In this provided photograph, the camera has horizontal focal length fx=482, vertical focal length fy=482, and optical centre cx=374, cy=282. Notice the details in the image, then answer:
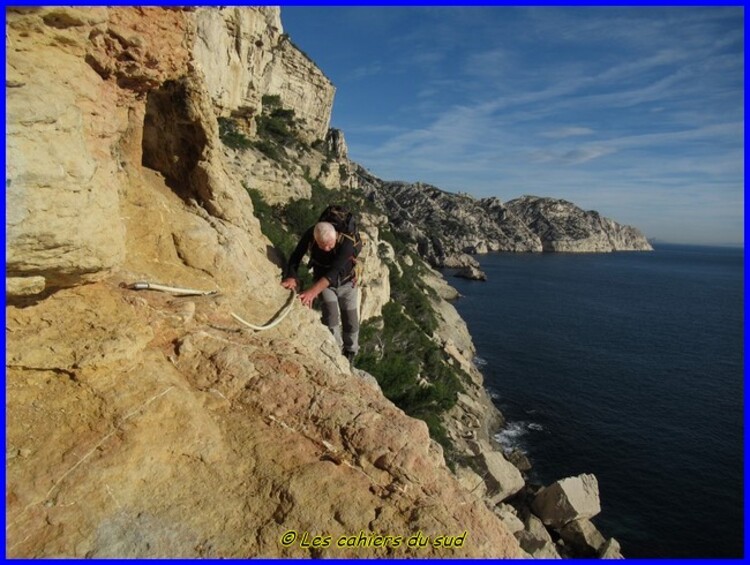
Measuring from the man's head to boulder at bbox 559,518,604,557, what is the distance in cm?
2203

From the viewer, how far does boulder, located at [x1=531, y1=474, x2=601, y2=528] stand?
77.2ft

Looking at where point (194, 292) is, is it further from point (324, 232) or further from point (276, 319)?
point (324, 232)

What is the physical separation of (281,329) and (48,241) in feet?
11.7

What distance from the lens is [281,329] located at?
7.40 meters

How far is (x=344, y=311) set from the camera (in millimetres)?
9383

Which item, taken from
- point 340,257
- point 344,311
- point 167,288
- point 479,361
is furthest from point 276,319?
point 479,361

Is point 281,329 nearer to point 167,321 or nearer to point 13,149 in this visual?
point 167,321

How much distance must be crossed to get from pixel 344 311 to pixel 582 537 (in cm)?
2076

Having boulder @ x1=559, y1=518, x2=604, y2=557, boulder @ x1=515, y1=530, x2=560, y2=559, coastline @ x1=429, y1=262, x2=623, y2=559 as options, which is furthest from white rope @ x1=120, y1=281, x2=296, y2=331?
boulder @ x1=559, y1=518, x2=604, y2=557

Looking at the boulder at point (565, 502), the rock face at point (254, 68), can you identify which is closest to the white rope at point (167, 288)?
the rock face at point (254, 68)

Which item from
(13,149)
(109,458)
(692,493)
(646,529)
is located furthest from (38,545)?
(692,493)

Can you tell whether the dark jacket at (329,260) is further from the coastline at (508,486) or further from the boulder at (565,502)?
the boulder at (565,502)

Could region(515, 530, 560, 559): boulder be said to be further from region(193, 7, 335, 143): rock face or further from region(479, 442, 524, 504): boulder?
region(193, 7, 335, 143): rock face

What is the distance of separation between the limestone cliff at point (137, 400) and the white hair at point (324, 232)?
217cm
